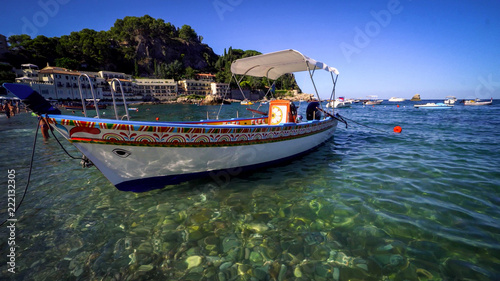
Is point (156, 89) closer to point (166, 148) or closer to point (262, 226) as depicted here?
point (166, 148)

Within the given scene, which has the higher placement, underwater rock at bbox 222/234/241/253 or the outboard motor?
the outboard motor

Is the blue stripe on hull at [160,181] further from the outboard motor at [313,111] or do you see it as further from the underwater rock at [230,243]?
the outboard motor at [313,111]

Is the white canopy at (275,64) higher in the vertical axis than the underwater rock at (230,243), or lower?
higher

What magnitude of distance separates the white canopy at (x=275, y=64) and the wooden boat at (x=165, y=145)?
0.57 ft

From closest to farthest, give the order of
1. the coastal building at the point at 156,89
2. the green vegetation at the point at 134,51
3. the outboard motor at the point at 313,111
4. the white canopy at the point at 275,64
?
the white canopy at the point at 275,64, the outboard motor at the point at 313,111, the green vegetation at the point at 134,51, the coastal building at the point at 156,89

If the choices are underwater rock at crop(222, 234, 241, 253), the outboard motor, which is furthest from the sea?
the outboard motor

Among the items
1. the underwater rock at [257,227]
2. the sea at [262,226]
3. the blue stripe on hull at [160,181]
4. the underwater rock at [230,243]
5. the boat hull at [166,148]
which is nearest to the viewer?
the sea at [262,226]

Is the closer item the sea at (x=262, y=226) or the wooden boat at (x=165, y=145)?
the sea at (x=262, y=226)

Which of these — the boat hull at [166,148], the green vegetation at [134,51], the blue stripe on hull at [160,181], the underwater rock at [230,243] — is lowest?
the underwater rock at [230,243]

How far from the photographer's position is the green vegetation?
269ft

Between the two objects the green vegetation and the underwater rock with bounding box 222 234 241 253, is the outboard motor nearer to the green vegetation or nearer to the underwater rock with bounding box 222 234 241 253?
the underwater rock with bounding box 222 234 241 253

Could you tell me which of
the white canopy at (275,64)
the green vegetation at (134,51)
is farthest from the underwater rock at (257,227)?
the green vegetation at (134,51)

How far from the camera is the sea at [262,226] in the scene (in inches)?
121

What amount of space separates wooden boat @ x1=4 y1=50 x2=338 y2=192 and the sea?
0.52 m
